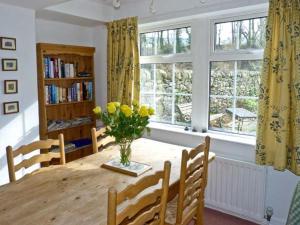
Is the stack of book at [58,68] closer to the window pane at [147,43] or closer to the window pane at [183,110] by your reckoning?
the window pane at [147,43]

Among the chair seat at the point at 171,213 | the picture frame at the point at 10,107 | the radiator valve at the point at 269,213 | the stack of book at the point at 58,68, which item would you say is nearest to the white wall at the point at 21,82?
the picture frame at the point at 10,107

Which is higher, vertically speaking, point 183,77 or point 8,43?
point 8,43

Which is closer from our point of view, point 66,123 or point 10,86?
point 10,86

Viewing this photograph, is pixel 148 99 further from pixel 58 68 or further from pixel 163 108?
pixel 58 68

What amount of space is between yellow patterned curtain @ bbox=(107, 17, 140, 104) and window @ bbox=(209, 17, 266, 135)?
94 cm

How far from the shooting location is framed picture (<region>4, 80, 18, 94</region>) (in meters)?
2.72

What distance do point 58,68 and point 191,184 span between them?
2.38 m

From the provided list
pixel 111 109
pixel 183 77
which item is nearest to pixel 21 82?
pixel 111 109

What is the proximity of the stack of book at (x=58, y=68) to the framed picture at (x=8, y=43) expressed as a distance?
1.79 ft

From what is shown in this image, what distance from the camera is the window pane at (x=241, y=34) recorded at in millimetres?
2691

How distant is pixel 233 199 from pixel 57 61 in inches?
102

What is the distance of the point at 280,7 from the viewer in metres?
2.25

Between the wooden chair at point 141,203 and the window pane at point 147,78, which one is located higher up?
the window pane at point 147,78

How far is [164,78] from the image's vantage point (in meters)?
3.47
